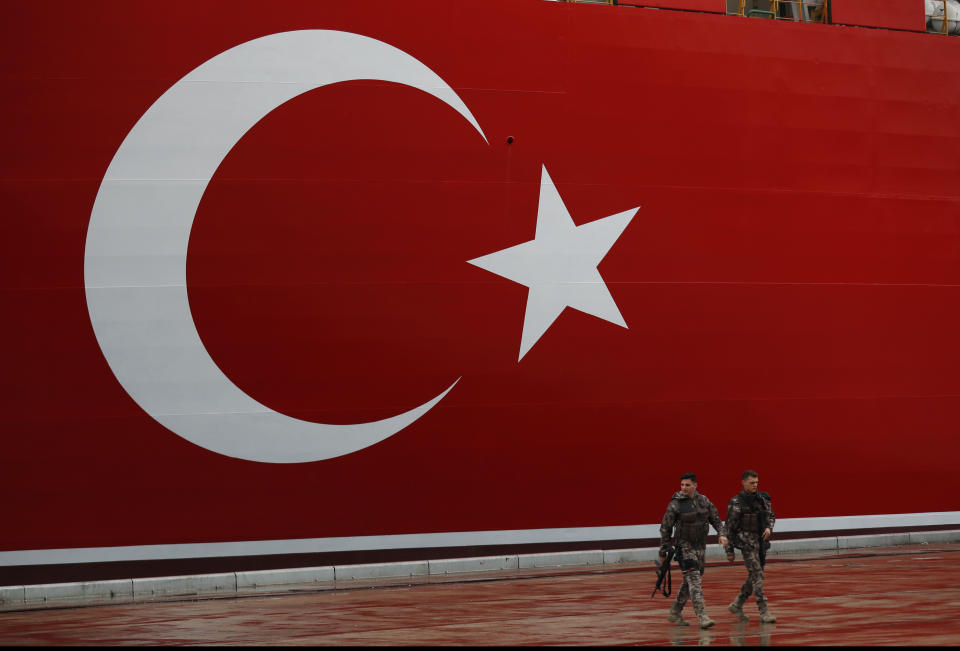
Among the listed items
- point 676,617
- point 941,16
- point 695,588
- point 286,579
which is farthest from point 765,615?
point 941,16

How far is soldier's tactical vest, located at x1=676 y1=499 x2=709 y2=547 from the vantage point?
909 cm

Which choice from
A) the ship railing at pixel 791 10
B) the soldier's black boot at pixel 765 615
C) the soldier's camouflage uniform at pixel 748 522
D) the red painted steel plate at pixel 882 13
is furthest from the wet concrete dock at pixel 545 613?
the ship railing at pixel 791 10

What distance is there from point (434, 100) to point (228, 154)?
2.34m

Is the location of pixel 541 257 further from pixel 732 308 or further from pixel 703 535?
pixel 703 535

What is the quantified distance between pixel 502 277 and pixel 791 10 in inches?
223

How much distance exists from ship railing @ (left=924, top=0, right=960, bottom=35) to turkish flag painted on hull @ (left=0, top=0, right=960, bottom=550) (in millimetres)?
761

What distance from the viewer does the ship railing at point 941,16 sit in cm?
1498

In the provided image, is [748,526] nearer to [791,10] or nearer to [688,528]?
[688,528]

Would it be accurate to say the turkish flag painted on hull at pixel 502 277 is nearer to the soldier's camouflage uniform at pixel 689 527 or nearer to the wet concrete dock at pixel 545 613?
the wet concrete dock at pixel 545 613

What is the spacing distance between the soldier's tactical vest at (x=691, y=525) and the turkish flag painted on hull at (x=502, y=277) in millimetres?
3741

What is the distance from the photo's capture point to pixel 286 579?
12.1 meters

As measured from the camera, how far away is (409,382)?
489 inches

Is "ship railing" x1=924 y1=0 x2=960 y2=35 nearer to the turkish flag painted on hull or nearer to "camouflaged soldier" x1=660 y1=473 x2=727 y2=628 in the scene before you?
the turkish flag painted on hull

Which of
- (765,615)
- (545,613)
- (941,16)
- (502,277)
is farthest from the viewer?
(941,16)
